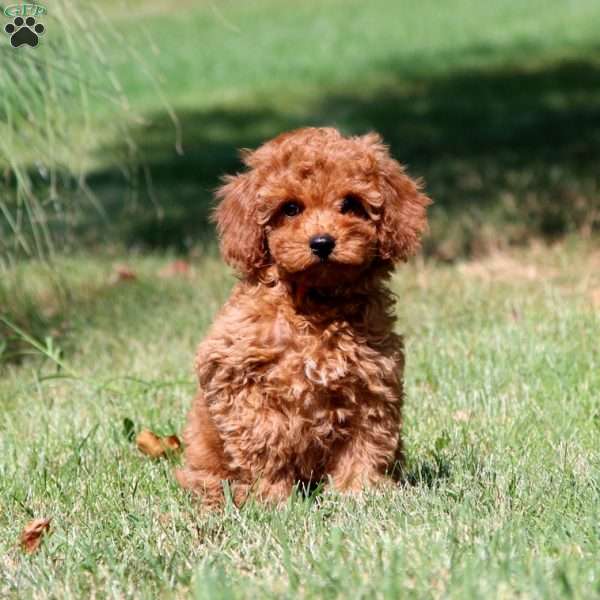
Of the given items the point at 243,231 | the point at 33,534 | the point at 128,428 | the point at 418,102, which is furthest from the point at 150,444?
the point at 418,102

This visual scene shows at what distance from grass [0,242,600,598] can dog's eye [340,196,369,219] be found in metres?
0.88

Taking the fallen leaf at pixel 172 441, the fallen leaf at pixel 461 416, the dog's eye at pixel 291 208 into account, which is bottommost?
the fallen leaf at pixel 461 416

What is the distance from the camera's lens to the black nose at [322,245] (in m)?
3.82

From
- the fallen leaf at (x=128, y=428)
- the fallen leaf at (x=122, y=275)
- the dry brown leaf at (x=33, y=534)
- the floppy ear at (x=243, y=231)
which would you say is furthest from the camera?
the fallen leaf at (x=122, y=275)

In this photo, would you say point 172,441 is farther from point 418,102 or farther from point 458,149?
point 418,102

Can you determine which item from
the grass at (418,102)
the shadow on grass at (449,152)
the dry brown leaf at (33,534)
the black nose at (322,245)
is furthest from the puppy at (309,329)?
the shadow on grass at (449,152)

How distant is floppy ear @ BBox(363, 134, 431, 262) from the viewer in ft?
13.5

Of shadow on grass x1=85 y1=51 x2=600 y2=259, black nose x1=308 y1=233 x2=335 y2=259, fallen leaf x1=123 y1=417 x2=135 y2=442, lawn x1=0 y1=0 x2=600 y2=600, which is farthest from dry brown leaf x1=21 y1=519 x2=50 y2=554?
shadow on grass x1=85 y1=51 x2=600 y2=259

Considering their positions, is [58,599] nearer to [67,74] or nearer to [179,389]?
[179,389]

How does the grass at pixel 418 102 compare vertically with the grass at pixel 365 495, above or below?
below

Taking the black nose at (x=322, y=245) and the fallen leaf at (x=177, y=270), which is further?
the fallen leaf at (x=177, y=270)

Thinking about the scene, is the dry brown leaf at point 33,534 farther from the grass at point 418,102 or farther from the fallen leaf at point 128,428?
the grass at point 418,102

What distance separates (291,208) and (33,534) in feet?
4.24

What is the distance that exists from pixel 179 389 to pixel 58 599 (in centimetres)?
229
